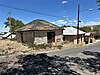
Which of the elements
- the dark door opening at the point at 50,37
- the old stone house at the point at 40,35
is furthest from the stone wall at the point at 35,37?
the dark door opening at the point at 50,37

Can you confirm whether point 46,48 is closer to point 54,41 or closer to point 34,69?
point 54,41

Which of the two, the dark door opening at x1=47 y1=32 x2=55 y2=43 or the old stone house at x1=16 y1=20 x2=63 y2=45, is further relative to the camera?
the dark door opening at x1=47 y1=32 x2=55 y2=43

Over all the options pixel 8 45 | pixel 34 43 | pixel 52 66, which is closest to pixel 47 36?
pixel 34 43

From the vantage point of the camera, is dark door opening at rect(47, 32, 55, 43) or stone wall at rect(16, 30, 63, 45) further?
dark door opening at rect(47, 32, 55, 43)

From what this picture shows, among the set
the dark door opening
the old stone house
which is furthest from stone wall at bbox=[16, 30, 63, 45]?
the dark door opening

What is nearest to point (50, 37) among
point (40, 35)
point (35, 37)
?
point (40, 35)

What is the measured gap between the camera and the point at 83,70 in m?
9.57

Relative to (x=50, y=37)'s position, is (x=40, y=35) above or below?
above

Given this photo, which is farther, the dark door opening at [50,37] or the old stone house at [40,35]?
the dark door opening at [50,37]

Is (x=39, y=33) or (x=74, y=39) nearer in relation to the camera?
(x=39, y=33)

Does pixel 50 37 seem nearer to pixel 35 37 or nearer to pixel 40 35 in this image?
pixel 40 35

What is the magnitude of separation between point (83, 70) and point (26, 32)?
1557 centimetres

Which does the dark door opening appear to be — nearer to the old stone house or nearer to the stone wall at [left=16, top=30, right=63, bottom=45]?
the old stone house

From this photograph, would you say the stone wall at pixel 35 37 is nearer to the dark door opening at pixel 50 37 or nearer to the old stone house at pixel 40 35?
the old stone house at pixel 40 35
